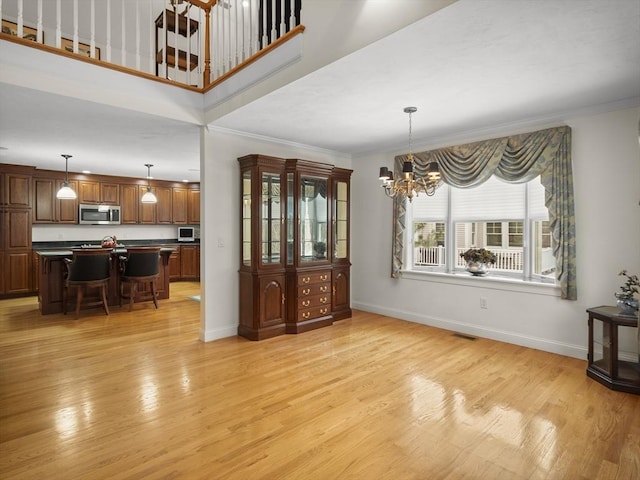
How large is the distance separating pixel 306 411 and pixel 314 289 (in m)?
2.27

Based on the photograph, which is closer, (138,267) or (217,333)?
(217,333)

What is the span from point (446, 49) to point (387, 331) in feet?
11.1

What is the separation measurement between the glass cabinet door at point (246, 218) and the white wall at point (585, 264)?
2.50 m

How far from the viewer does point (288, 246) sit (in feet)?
15.3

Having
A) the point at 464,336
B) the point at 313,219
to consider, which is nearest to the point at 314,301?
the point at 313,219

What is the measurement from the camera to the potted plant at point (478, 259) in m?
4.54

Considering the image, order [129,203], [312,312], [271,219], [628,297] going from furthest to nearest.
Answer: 1. [129,203]
2. [312,312]
3. [271,219]
4. [628,297]

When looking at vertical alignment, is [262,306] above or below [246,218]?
below

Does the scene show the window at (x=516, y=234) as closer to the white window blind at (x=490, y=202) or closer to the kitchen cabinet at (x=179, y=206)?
the white window blind at (x=490, y=202)

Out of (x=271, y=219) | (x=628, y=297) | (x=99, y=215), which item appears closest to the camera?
(x=628, y=297)

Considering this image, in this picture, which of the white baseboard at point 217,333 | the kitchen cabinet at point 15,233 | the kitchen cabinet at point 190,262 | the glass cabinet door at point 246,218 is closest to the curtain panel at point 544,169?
the glass cabinet door at point 246,218

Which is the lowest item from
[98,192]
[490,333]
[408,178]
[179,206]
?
[490,333]

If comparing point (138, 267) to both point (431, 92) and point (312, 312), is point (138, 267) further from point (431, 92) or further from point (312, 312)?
point (431, 92)

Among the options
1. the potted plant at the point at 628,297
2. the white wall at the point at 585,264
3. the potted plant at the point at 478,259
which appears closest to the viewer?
the potted plant at the point at 628,297
